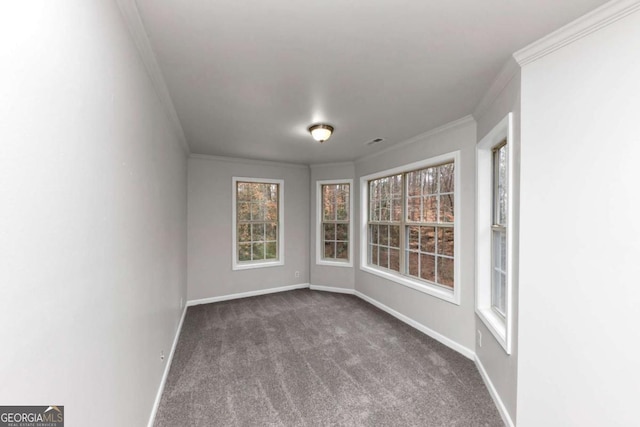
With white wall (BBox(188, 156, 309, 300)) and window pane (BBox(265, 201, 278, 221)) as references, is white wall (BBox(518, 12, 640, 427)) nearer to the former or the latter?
white wall (BBox(188, 156, 309, 300))

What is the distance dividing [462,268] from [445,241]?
42 cm

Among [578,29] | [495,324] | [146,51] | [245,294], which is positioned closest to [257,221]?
[245,294]

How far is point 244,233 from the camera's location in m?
5.04

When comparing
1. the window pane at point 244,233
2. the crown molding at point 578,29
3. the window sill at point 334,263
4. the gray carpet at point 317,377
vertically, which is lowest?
the gray carpet at point 317,377

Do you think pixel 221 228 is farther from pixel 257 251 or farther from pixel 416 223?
pixel 416 223

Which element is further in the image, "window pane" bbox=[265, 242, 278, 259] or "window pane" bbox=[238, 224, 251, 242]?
"window pane" bbox=[265, 242, 278, 259]

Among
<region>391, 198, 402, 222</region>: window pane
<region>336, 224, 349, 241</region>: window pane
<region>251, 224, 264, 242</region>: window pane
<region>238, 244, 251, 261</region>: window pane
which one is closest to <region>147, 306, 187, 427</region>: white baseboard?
<region>238, 244, 251, 261</region>: window pane

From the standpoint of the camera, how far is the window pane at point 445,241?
3.21 metres

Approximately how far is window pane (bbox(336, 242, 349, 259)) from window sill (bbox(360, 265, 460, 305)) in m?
0.76

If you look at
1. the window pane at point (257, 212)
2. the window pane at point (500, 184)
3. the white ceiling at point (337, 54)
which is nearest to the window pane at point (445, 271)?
the window pane at point (500, 184)

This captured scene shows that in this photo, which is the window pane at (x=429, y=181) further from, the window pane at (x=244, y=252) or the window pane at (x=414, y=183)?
the window pane at (x=244, y=252)

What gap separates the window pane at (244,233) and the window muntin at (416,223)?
86.5 inches

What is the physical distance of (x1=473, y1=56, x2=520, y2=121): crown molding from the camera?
1.84m

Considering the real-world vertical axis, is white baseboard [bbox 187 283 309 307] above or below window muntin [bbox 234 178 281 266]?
below
